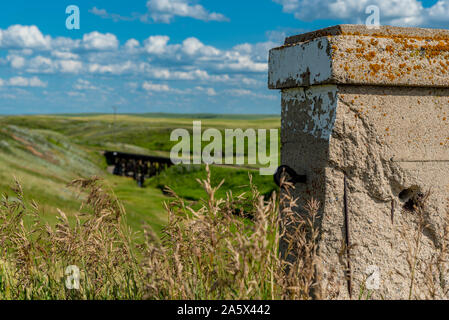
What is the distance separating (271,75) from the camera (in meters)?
3.31

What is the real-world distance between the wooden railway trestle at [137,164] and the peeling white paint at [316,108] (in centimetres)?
4145

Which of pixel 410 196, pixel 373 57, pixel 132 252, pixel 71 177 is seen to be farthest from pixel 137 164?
pixel 373 57

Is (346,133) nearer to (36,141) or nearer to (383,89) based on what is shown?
(383,89)

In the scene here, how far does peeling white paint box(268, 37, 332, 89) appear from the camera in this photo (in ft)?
9.10

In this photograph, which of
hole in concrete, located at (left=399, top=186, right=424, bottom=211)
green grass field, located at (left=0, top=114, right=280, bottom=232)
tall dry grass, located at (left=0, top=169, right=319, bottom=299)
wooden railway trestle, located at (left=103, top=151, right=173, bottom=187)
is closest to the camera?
tall dry grass, located at (left=0, top=169, right=319, bottom=299)

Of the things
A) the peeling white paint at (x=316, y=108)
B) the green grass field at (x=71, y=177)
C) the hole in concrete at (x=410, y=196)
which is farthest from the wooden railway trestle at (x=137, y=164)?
the hole in concrete at (x=410, y=196)

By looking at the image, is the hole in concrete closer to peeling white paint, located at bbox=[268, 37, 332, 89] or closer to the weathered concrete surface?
the weathered concrete surface

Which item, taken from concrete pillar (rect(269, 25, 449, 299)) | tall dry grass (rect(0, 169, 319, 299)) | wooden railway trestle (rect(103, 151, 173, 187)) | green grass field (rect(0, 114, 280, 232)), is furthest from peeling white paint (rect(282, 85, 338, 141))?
wooden railway trestle (rect(103, 151, 173, 187))

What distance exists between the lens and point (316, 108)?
117 inches

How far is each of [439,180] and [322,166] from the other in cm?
→ 83

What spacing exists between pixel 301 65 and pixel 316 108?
31 centimetres

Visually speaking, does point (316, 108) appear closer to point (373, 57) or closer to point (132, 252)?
point (373, 57)
